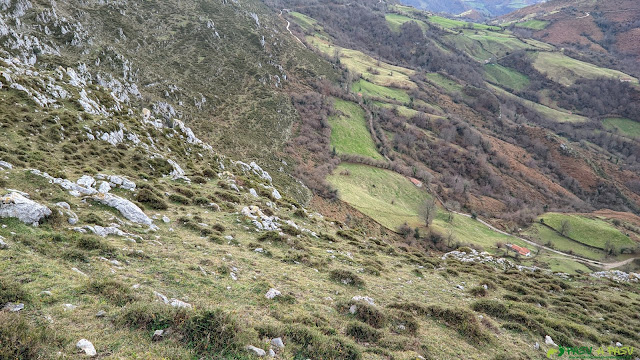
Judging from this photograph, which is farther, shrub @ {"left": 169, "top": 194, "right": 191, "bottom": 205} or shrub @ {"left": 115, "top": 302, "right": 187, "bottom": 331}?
shrub @ {"left": 169, "top": 194, "right": 191, "bottom": 205}

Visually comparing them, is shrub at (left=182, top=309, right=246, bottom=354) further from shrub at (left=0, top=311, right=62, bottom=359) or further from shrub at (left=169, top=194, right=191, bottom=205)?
shrub at (left=169, top=194, right=191, bottom=205)

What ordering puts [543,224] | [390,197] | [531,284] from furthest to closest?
1. [543,224]
2. [390,197]
3. [531,284]

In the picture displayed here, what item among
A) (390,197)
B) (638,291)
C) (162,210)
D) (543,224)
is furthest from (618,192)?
(162,210)

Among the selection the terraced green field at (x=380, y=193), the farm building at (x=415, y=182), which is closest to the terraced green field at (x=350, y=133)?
the terraced green field at (x=380, y=193)

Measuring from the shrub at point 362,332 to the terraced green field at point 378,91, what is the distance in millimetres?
145124

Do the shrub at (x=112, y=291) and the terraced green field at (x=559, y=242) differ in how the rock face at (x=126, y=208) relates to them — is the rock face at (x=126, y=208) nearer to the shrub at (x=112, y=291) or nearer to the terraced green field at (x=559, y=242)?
the shrub at (x=112, y=291)

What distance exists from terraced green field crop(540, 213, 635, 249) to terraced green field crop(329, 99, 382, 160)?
61.1 m

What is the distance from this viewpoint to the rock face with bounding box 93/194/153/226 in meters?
16.7

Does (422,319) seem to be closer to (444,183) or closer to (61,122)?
(61,122)

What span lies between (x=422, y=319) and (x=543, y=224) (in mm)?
102956

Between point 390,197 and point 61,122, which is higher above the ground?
point 61,122

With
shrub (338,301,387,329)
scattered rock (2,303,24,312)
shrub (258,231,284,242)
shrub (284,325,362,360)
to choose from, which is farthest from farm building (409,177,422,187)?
scattered rock (2,303,24,312)

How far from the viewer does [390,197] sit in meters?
85.3

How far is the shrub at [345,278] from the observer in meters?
16.9
